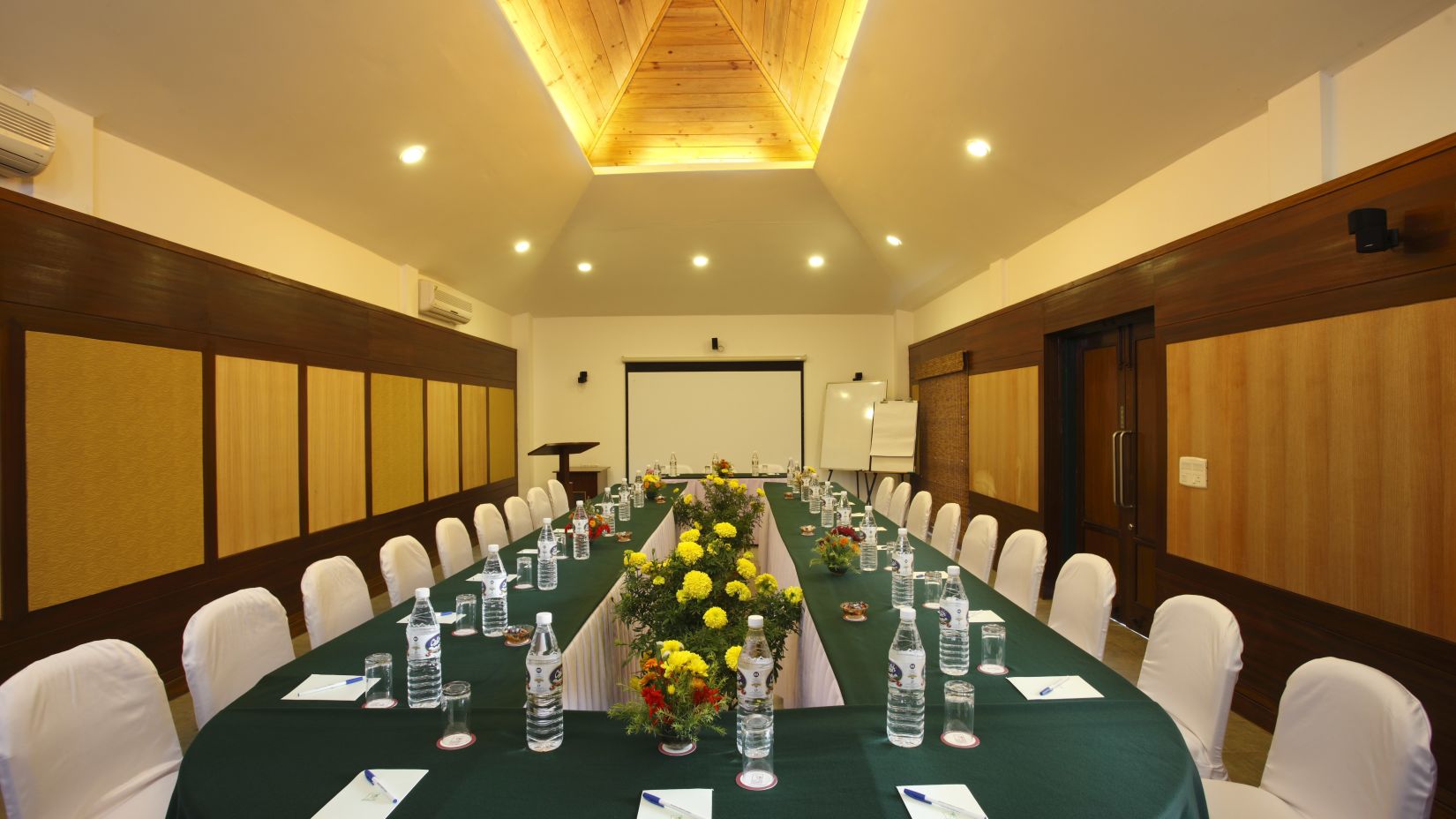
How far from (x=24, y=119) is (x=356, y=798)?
356 centimetres

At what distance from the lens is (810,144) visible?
746 centimetres

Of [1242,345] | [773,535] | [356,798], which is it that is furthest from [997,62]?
[356,798]

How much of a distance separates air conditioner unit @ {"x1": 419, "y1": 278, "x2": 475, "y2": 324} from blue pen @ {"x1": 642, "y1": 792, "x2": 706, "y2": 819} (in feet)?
22.3

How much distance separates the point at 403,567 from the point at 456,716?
2091 millimetres

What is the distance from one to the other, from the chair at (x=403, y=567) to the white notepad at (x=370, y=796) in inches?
75.2

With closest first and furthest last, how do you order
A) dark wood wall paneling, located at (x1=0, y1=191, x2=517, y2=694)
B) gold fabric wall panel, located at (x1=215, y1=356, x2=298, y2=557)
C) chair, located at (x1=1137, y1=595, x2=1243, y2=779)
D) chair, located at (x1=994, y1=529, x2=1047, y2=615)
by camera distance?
chair, located at (x1=1137, y1=595, x2=1243, y2=779)
dark wood wall paneling, located at (x1=0, y1=191, x2=517, y2=694)
chair, located at (x1=994, y1=529, x2=1047, y2=615)
gold fabric wall panel, located at (x1=215, y1=356, x2=298, y2=557)

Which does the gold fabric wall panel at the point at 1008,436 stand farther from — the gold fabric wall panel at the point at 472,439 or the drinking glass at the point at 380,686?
the gold fabric wall panel at the point at 472,439

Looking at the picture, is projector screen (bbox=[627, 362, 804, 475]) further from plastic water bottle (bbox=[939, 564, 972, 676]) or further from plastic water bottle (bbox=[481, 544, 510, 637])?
plastic water bottle (bbox=[939, 564, 972, 676])

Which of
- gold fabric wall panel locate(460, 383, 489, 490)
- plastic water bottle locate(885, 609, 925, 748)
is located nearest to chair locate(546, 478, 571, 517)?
gold fabric wall panel locate(460, 383, 489, 490)

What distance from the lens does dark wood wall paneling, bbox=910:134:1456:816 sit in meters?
2.60

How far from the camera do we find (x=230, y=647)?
7.88 ft

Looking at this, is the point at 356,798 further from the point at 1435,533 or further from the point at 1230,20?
the point at 1230,20

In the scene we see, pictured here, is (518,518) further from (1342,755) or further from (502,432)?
(1342,755)

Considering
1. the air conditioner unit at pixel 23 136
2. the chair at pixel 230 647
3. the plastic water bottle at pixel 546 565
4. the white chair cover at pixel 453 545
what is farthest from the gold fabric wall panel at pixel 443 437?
the chair at pixel 230 647
